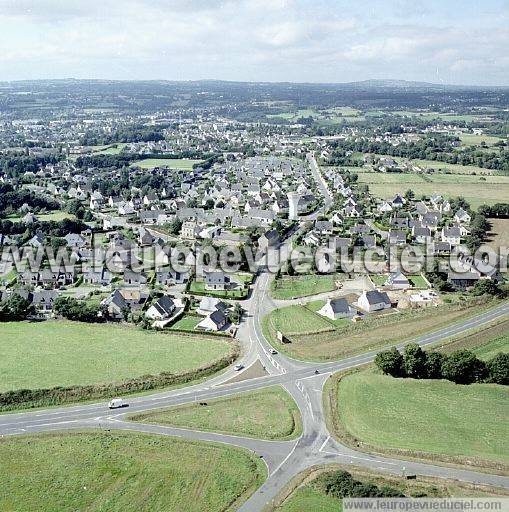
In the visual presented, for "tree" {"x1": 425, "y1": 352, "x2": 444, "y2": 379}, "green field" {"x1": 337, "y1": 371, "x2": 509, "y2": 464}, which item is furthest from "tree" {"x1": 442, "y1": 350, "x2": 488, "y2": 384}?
"green field" {"x1": 337, "y1": 371, "x2": 509, "y2": 464}

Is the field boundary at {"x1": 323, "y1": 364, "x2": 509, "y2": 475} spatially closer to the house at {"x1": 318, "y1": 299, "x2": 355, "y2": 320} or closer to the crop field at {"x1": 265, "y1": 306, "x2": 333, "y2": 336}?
the crop field at {"x1": 265, "y1": 306, "x2": 333, "y2": 336}

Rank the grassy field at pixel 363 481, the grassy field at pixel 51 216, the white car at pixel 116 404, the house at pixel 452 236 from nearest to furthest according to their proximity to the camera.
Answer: the grassy field at pixel 363 481, the white car at pixel 116 404, the house at pixel 452 236, the grassy field at pixel 51 216

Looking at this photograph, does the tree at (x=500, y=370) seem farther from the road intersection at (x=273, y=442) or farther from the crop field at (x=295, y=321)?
the crop field at (x=295, y=321)

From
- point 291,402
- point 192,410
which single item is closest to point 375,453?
point 291,402

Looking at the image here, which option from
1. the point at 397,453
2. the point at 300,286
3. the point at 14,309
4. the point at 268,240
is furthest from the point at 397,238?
the point at 14,309

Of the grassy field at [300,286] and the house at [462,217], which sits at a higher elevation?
the house at [462,217]

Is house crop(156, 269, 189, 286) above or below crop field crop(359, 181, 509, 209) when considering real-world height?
below

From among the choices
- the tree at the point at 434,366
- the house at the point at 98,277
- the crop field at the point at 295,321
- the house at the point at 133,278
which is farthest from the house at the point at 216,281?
the tree at the point at 434,366
